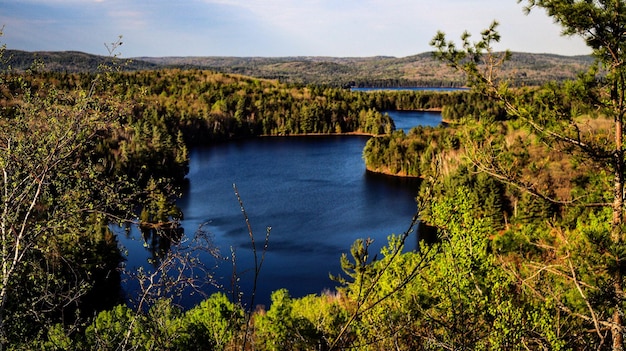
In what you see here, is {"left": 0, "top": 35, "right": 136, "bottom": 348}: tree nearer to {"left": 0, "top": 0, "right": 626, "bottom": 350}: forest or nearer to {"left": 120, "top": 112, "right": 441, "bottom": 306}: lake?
{"left": 0, "top": 0, "right": 626, "bottom": 350}: forest

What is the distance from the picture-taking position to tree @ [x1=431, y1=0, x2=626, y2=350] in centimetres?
547

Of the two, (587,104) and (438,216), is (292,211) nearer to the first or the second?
(587,104)

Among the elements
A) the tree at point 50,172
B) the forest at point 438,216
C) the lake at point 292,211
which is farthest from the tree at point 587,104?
the lake at point 292,211

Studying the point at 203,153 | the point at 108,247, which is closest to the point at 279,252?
the point at 108,247

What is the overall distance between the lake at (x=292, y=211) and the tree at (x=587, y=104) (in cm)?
888

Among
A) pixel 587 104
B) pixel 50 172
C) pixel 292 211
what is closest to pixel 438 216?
pixel 587 104

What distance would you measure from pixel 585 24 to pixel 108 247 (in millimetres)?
19367

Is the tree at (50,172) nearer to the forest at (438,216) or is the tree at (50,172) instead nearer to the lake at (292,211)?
the forest at (438,216)

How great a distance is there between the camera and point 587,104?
5934 millimetres

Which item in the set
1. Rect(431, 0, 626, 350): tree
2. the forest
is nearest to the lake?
the forest

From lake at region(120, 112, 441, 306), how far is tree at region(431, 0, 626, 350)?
29.1ft

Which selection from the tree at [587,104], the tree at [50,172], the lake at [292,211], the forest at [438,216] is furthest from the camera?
the lake at [292,211]

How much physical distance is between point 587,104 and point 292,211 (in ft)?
98.1

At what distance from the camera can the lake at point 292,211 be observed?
25.0m
